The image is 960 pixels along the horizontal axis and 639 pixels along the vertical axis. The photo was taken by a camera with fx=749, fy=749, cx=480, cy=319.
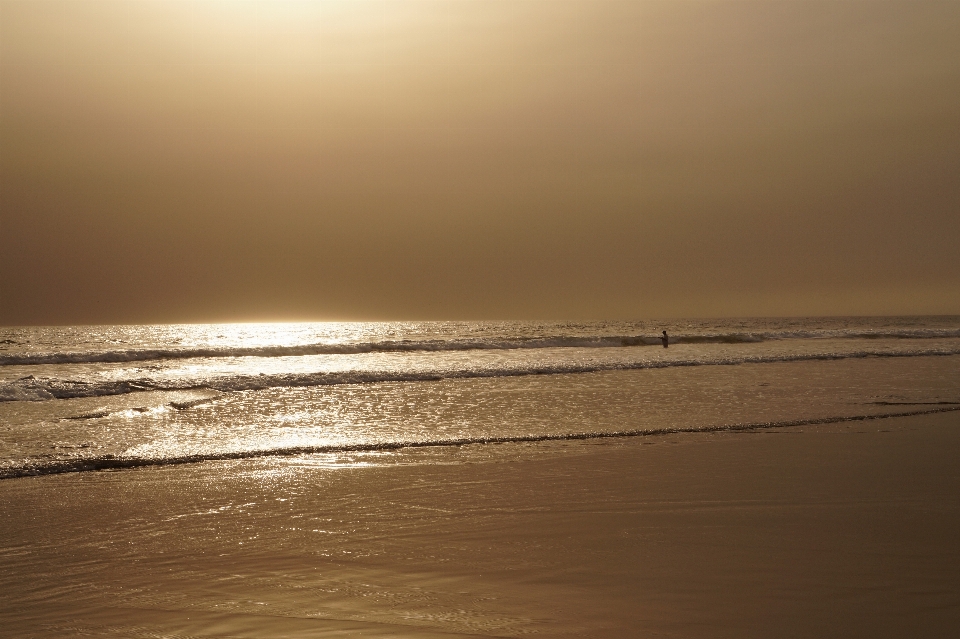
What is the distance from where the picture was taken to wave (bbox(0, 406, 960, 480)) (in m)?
9.63

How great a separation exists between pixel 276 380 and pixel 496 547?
611 inches

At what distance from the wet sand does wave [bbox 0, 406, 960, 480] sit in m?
0.49

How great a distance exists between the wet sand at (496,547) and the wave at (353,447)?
0.49m

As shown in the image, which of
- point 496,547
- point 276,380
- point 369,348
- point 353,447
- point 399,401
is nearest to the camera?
point 496,547

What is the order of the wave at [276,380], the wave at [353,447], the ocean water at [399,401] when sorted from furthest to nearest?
the wave at [276,380] → the ocean water at [399,401] → the wave at [353,447]

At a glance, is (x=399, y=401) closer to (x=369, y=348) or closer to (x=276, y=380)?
(x=276, y=380)

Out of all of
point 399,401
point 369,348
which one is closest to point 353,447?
point 399,401

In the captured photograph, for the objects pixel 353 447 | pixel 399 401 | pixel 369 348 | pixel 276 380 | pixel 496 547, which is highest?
pixel 369 348

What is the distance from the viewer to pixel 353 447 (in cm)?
1102

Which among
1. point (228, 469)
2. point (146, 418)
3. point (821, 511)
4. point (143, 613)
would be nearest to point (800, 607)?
point (821, 511)

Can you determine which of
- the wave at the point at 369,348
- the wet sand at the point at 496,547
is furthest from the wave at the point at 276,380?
the wet sand at the point at 496,547

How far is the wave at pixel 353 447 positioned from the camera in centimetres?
963

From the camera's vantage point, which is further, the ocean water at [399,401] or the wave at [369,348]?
the wave at [369,348]

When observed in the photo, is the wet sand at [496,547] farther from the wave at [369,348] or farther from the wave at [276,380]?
the wave at [369,348]
